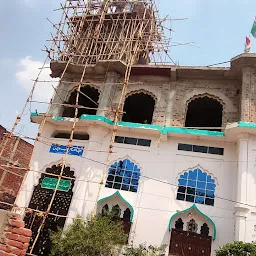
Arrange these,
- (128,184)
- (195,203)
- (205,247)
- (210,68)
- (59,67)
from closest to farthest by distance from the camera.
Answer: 1. (205,247)
2. (195,203)
3. (128,184)
4. (210,68)
5. (59,67)

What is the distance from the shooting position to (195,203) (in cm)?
1031

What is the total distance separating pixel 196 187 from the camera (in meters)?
10.6

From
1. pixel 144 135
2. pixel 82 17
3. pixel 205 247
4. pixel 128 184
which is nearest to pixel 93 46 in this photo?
pixel 82 17

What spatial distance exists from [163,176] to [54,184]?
172 inches

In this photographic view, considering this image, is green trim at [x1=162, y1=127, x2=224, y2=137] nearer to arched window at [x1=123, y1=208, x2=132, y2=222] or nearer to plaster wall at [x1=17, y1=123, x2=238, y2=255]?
plaster wall at [x1=17, y1=123, x2=238, y2=255]

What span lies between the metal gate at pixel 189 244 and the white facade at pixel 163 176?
252mm

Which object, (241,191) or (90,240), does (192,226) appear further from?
(90,240)

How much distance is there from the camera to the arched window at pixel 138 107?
47.6 ft

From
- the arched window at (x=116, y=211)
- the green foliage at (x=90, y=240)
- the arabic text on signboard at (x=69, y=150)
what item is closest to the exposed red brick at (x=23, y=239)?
the green foliage at (x=90, y=240)

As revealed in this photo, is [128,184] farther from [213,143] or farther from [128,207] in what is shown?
[213,143]

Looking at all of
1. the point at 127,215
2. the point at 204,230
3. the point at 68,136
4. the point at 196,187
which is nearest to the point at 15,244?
the point at 127,215

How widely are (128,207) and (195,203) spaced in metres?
2.45

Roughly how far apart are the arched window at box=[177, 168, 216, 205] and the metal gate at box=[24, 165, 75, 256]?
13.5 ft

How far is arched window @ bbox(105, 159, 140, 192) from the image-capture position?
36.4ft
